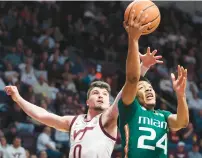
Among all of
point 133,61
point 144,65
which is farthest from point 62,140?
point 133,61

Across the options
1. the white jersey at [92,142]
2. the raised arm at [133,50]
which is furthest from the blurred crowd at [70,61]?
the raised arm at [133,50]

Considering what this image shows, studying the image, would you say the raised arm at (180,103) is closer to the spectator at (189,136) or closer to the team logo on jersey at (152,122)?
the team logo on jersey at (152,122)

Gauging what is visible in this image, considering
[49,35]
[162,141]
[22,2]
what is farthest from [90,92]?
[22,2]

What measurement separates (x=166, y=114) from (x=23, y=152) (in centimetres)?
637

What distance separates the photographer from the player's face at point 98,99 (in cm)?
721

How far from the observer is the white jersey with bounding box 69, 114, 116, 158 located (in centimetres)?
697

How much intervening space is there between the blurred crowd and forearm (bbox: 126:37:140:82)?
720 cm

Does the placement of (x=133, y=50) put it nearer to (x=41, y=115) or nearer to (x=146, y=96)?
(x=146, y=96)

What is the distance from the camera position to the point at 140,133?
248 inches

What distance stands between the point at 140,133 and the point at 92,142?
2.81 ft

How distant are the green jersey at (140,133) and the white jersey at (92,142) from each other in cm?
68

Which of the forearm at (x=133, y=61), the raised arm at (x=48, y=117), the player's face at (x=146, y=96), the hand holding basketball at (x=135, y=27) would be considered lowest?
the raised arm at (x=48, y=117)

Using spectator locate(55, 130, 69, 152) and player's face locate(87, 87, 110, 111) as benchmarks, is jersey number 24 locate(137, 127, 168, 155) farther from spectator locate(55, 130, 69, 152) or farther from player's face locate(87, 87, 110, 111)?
spectator locate(55, 130, 69, 152)

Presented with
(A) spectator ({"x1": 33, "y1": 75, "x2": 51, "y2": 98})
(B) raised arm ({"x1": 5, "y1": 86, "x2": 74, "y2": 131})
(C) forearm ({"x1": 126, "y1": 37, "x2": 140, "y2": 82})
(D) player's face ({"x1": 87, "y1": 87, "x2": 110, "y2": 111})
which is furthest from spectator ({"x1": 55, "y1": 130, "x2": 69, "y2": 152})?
(C) forearm ({"x1": 126, "y1": 37, "x2": 140, "y2": 82})
